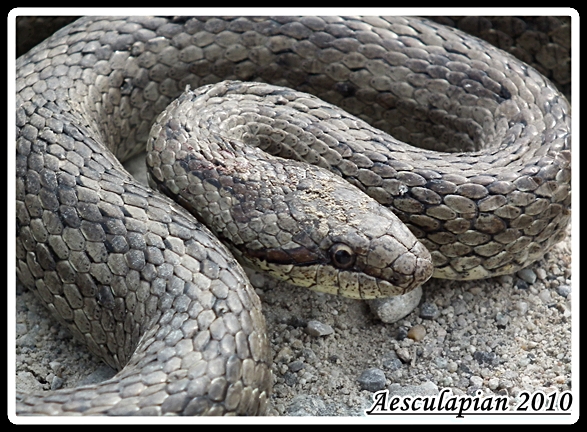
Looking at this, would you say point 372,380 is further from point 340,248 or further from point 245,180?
point 245,180

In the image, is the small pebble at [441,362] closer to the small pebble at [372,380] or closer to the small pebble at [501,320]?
the small pebble at [372,380]

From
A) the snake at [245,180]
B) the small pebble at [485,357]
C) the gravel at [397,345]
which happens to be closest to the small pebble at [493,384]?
the gravel at [397,345]

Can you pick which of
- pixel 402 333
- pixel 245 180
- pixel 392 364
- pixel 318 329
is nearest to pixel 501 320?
pixel 402 333

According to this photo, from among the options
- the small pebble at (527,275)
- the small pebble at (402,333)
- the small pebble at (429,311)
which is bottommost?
the small pebble at (402,333)

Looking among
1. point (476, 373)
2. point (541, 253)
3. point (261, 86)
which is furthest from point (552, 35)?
point (476, 373)

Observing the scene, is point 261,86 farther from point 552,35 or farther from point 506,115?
point 552,35

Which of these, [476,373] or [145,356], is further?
[476,373]
